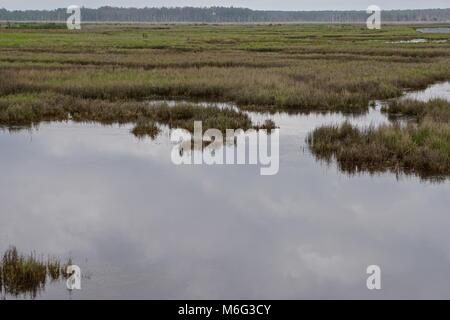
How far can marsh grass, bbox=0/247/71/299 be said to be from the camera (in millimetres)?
8570

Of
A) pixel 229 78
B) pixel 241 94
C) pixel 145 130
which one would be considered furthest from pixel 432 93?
pixel 145 130

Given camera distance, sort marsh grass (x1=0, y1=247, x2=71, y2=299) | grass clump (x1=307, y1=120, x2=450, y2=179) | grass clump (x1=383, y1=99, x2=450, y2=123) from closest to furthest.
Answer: marsh grass (x1=0, y1=247, x2=71, y2=299) < grass clump (x1=307, y1=120, x2=450, y2=179) < grass clump (x1=383, y1=99, x2=450, y2=123)

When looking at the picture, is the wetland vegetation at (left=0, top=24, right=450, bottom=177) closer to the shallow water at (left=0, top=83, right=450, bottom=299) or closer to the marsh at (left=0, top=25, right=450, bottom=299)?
the marsh at (left=0, top=25, right=450, bottom=299)

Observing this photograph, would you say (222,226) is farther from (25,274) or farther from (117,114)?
(117,114)

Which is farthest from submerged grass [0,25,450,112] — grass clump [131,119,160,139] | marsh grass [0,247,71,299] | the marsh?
marsh grass [0,247,71,299]

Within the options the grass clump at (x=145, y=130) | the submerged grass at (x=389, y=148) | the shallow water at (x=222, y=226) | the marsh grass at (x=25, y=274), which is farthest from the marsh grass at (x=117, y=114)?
the marsh grass at (x=25, y=274)

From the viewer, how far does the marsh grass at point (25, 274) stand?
8.57 m

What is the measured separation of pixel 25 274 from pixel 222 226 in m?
4.09

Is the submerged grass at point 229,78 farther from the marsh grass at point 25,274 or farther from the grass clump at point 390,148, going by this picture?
the marsh grass at point 25,274

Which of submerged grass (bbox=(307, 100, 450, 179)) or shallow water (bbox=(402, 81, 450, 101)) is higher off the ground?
shallow water (bbox=(402, 81, 450, 101))

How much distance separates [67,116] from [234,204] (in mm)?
12949

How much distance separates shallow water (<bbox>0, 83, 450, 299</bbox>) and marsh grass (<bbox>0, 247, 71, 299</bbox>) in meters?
0.24

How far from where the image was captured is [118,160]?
17156 millimetres

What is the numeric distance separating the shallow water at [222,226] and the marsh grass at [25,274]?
0.80 ft
